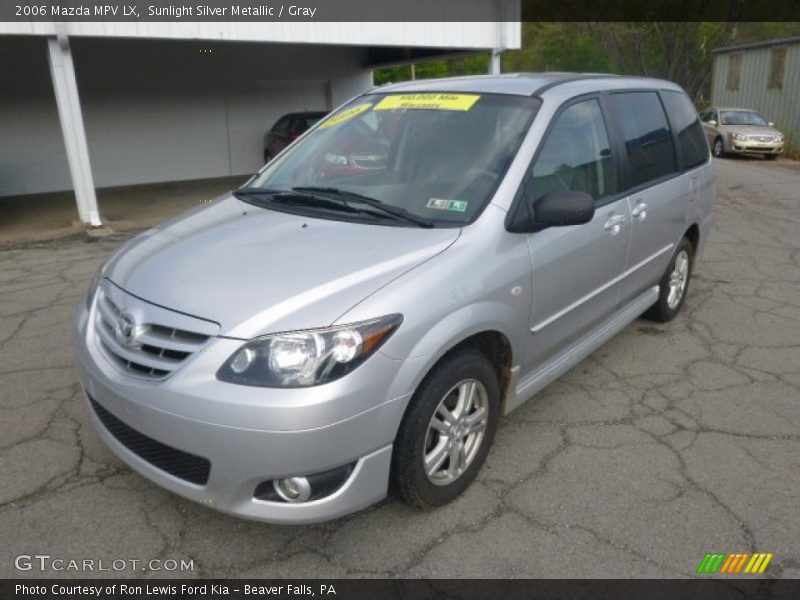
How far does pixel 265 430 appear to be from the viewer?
6.86 ft

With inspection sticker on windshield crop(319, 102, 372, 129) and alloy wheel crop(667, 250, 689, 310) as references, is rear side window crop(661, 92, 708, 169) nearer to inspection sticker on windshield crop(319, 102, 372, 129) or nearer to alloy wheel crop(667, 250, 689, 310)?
alloy wheel crop(667, 250, 689, 310)

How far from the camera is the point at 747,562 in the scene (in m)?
2.47

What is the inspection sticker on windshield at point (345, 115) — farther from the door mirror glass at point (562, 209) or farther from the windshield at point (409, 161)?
the door mirror glass at point (562, 209)

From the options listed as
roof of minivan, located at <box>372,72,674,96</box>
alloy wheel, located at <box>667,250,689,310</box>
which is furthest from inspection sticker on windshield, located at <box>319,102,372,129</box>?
alloy wheel, located at <box>667,250,689,310</box>

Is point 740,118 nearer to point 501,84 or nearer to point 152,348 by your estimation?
point 501,84

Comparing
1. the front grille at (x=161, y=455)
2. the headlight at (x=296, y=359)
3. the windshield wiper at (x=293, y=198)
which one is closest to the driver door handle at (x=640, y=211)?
the windshield wiper at (x=293, y=198)

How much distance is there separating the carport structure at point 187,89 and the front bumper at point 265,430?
24.9 feet

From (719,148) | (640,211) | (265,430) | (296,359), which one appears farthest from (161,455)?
(719,148)

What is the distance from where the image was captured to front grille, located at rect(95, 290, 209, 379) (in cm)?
225

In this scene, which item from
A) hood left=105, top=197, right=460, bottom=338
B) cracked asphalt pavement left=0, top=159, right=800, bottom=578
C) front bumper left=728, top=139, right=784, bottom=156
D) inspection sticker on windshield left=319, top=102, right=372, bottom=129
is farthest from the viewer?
front bumper left=728, top=139, right=784, bottom=156

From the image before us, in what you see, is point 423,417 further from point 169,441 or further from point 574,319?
point 574,319

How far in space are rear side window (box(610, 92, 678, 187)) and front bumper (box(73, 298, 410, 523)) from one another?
2.45 m

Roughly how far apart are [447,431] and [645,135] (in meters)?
2.57

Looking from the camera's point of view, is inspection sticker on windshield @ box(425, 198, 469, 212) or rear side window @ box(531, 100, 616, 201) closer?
inspection sticker on windshield @ box(425, 198, 469, 212)
